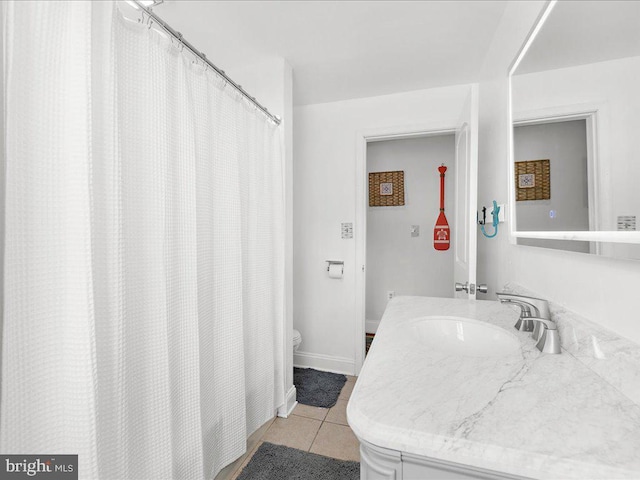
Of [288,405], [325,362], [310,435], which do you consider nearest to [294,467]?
[310,435]

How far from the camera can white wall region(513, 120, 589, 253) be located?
0.81 m

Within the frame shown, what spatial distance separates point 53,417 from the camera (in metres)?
0.66

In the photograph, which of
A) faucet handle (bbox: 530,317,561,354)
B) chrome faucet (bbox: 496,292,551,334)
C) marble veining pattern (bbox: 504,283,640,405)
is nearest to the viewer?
marble veining pattern (bbox: 504,283,640,405)

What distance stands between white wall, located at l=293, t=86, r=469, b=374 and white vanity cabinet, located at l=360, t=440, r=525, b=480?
1.89 meters

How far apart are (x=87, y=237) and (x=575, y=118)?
132cm

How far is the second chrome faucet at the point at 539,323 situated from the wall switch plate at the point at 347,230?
1.46m

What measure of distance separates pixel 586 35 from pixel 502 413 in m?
0.99

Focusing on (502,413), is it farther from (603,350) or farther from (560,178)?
(560,178)

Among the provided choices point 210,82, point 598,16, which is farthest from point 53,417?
point 598,16

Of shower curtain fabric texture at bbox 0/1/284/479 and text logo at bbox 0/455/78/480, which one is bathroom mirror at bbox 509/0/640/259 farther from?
text logo at bbox 0/455/78/480

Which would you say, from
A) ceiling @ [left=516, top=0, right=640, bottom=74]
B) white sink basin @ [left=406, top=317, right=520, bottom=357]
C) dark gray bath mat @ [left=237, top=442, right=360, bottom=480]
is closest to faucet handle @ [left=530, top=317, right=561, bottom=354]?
white sink basin @ [left=406, top=317, right=520, bottom=357]

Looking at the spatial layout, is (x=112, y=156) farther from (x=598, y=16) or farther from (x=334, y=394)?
(x=334, y=394)

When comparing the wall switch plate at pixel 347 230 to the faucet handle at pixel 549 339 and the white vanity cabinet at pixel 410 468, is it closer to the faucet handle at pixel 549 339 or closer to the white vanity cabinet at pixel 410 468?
the faucet handle at pixel 549 339

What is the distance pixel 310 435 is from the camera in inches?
66.2
